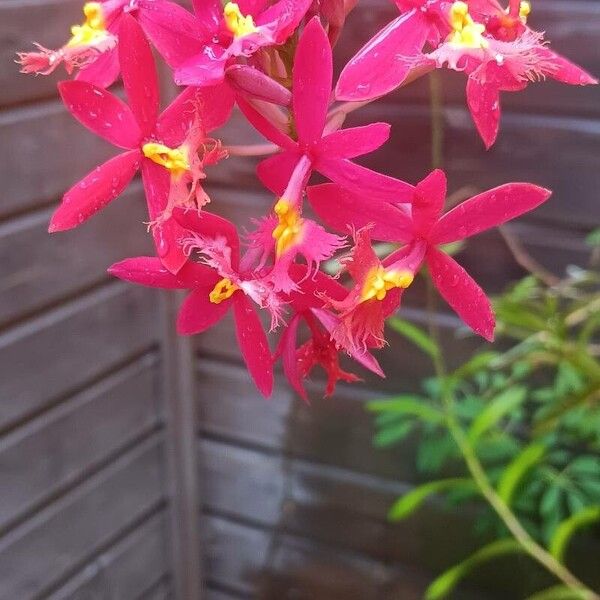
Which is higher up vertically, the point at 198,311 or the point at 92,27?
the point at 92,27

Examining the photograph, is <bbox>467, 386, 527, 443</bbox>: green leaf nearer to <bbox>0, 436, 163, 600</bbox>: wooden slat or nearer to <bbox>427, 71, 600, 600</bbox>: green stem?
<bbox>427, 71, 600, 600</bbox>: green stem

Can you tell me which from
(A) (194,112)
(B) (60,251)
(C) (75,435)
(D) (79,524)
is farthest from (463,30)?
Result: (D) (79,524)

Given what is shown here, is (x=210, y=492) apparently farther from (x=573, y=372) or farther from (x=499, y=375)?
(x=573, y=372)

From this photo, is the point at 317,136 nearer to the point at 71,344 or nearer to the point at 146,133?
the point at 146,133

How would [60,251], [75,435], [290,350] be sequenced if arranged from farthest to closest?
[75,435]
[60,251]
[290,350]

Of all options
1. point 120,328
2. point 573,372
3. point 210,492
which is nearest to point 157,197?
point 573,372

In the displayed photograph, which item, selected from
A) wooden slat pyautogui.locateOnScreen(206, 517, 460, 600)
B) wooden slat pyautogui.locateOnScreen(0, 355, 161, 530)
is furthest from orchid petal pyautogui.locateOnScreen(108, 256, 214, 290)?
wooden slat pyautogui.locateOnScreen(206, 517, 460, 600)
